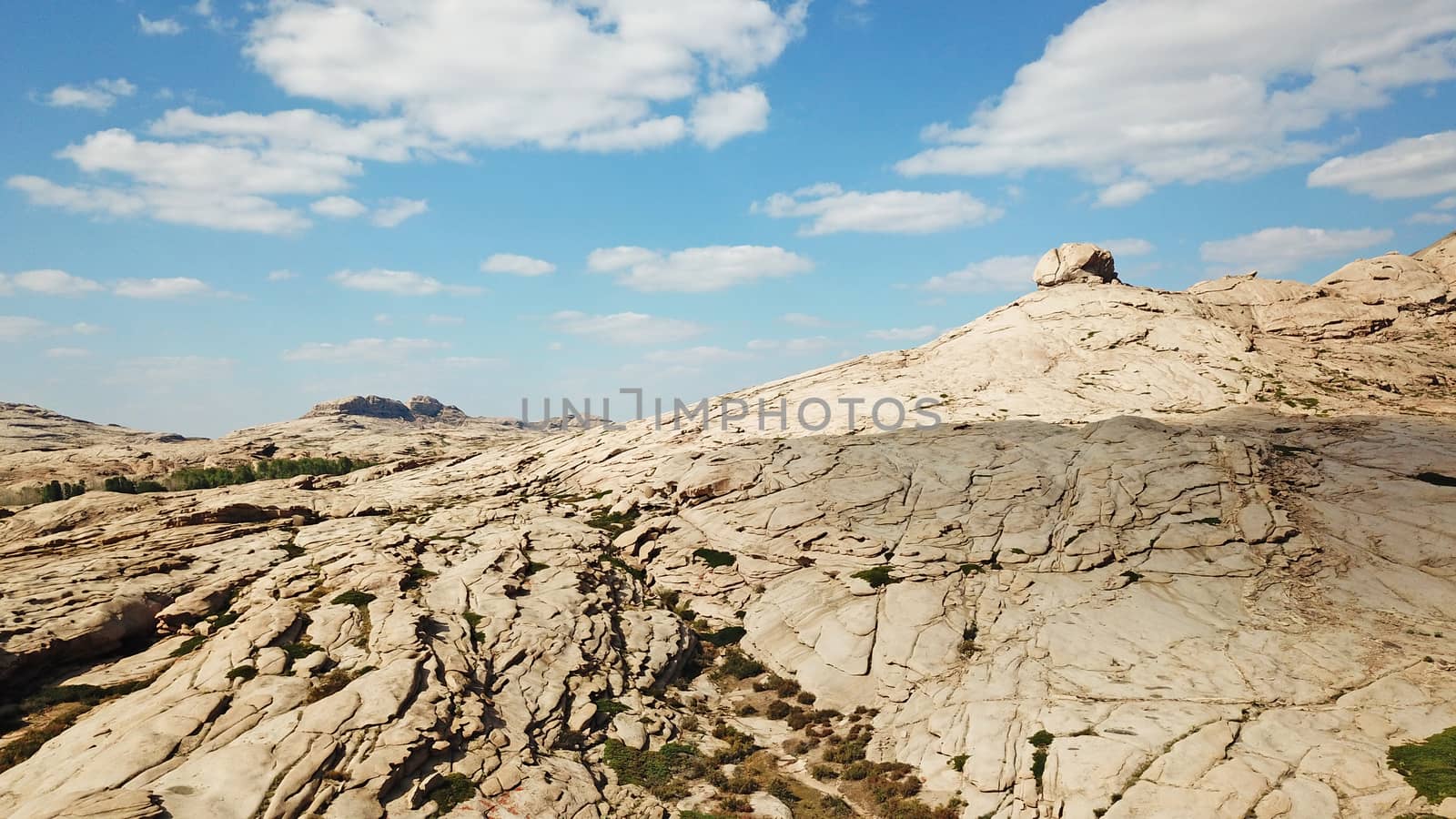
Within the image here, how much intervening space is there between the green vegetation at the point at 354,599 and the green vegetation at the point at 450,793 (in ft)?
56.2

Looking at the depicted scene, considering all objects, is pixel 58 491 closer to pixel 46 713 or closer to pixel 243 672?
pixel 46 713

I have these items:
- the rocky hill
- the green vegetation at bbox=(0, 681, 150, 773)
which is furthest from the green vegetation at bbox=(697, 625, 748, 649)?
the green vegetation at bbox=(0, 681, 150, 773)

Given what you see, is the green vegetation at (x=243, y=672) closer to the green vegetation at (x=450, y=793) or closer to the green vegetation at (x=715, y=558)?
→ the green vegetation at (x=450, y=793)

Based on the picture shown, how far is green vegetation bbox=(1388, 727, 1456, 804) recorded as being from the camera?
27.1 metres

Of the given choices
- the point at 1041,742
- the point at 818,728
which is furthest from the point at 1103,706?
the point at 818,728

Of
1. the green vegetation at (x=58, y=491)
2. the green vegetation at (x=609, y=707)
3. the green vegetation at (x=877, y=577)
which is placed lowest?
the green vegetation at (x=609, y=707)

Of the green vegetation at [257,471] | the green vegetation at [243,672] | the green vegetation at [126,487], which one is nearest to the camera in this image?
the green vegetation at [243,672]

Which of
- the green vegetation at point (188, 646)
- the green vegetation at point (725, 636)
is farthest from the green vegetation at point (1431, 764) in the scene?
the green vegetation at point (188, 646)

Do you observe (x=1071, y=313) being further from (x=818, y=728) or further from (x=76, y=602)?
(x=76, y=602)

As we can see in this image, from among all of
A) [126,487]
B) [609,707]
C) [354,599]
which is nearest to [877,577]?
[609,707]

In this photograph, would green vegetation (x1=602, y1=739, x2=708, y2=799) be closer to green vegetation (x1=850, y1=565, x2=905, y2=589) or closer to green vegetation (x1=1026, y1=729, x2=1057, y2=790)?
green vegetation (x1=1026, y1=729, x2=1057, y2=790)

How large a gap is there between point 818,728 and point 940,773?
25.3 ft

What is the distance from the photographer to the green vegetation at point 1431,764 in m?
27.1

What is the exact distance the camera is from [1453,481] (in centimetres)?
4809
